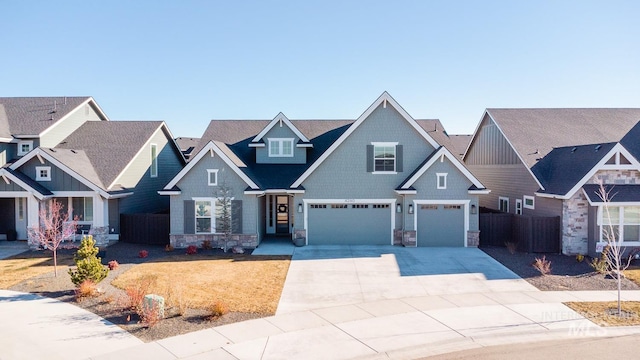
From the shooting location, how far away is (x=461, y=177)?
19641 mm

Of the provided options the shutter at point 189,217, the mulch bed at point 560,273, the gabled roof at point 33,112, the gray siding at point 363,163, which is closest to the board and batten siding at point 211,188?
the shutter at point 189,217

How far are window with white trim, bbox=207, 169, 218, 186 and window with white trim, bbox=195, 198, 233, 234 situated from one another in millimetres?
807

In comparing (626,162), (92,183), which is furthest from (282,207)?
(626,162)

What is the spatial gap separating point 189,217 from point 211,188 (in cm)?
186

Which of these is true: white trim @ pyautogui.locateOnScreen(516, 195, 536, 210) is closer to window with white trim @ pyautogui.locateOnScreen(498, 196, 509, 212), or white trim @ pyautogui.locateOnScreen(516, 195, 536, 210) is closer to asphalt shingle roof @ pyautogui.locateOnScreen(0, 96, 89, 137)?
window with white trim @ pyautogui.locateOnScreen(498, 196, 509, 212)

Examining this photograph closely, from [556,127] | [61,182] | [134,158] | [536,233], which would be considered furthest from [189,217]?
[556,127]

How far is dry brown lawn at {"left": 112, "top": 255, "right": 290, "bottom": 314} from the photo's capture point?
1176 centimetres

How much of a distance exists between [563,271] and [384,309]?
28.8ft

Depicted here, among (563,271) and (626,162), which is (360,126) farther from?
(626,162)

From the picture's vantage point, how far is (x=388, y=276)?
14.8m

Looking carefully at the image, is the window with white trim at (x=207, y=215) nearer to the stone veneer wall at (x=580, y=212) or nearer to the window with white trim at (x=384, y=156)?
the window with white trim at (x=384, y=156)

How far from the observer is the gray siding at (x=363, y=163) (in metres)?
20.3

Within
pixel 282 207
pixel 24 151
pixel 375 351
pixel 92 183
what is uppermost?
pixel 24 151

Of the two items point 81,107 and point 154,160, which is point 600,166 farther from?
point 81,107
